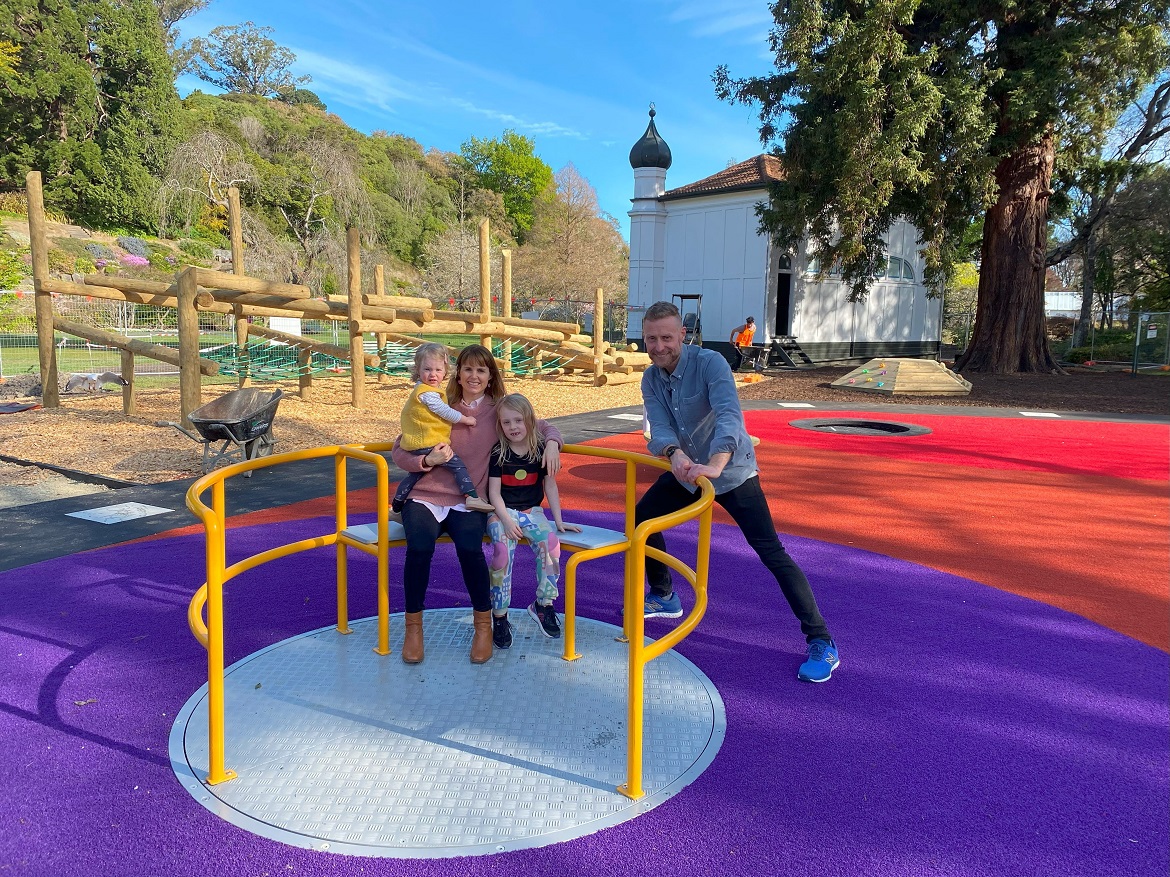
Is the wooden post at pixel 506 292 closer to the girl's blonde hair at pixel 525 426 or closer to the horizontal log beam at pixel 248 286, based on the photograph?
the horizontal log beam at pixel 248 286

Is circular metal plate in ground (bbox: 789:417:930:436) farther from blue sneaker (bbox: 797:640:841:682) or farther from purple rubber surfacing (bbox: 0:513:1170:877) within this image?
blue sneaker (bbox: 797:640:841:682)

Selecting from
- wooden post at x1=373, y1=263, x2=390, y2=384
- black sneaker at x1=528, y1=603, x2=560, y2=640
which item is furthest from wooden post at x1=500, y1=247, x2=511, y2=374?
black sneaker at x1=528, y1=603, x2=560, y2=640

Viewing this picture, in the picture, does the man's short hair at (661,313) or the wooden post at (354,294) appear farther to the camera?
the wooden post at (354,294)

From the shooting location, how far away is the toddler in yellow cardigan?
349 centimetres

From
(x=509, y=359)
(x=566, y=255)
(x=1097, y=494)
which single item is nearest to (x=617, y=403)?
(x=509, y=359)

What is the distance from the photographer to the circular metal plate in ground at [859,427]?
11.3 metres

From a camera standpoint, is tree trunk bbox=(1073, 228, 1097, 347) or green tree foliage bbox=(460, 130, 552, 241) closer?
tree trunk bbox=(1073, 228, 1097, 347)

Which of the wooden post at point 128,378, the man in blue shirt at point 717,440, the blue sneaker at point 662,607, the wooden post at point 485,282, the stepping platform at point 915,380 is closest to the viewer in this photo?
the man in blue shirt at point 717,440

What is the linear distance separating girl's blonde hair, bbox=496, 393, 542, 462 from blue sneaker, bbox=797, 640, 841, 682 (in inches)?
61.3

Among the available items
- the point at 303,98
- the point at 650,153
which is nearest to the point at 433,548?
the point at 650,153

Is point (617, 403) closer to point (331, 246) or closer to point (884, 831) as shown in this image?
point (884, 831)

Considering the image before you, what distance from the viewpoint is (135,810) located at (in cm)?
244

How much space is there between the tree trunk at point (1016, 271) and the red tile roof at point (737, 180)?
24.7 feet

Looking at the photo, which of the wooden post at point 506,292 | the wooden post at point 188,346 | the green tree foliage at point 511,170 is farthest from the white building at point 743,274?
the green tree foliage at point 511,170
